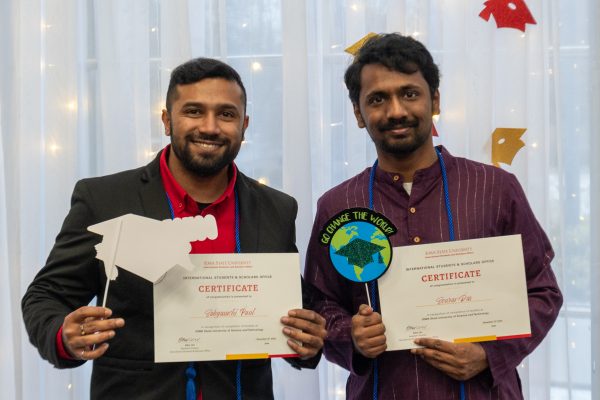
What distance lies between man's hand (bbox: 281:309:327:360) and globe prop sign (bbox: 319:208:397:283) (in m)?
0.15

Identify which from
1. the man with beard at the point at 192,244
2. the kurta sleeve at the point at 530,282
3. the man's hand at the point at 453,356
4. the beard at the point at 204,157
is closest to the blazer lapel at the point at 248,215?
the man with beard at the point at 192,244

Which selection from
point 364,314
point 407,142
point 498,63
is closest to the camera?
point 364,314

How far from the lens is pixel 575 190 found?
2412 mm

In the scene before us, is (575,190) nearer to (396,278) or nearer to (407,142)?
(407,142)

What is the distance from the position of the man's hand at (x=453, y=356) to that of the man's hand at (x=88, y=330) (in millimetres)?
764

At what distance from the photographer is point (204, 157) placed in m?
1.69

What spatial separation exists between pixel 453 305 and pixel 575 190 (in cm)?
115

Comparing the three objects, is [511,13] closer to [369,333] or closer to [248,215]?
[248,215]

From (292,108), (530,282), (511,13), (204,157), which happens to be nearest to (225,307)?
(204,157)

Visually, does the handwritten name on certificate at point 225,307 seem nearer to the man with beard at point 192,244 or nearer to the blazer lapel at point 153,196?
the man with beard at point 192,244

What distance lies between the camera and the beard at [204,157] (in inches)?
66.7

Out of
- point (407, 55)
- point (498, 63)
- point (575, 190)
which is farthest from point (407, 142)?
point (575, 190)

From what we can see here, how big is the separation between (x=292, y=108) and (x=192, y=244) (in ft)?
2.77

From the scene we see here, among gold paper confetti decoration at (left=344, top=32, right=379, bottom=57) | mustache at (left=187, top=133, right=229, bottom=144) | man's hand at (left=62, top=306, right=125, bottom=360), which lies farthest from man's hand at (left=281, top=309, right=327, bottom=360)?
gold paper confetti decoration at (left=344, top=32, right=379, bottom=57)
